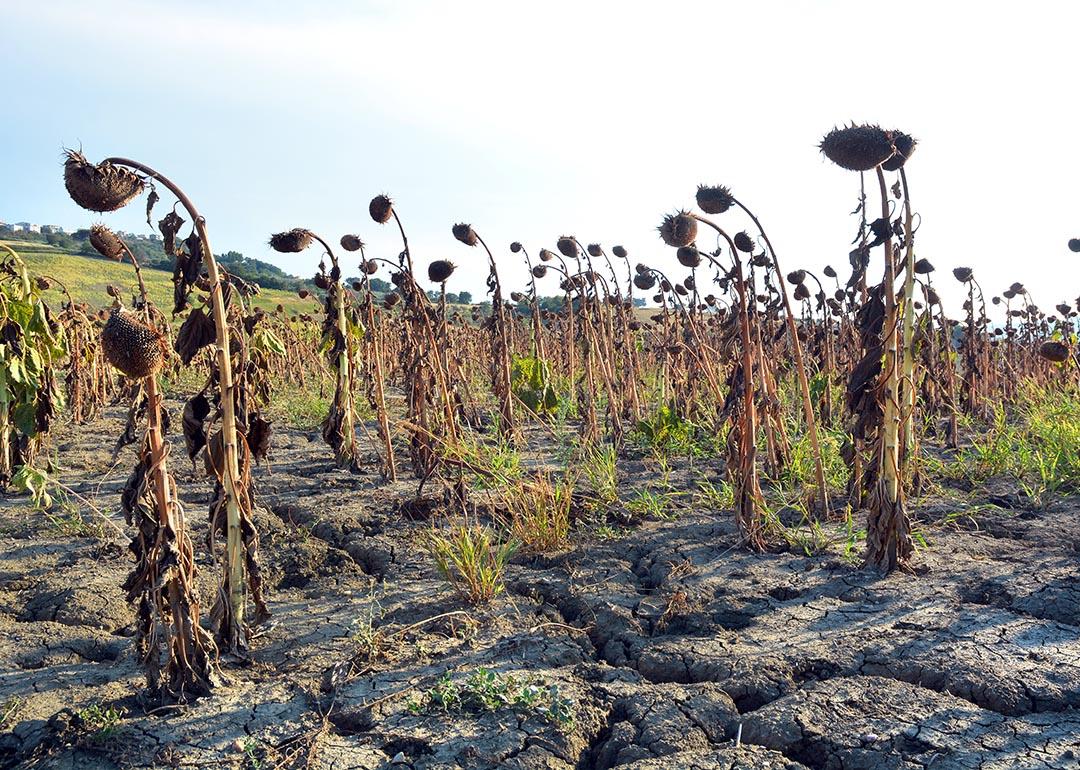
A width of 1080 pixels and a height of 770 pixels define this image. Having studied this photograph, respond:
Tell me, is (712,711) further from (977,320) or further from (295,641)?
(977,320)

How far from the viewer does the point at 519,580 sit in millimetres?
3834

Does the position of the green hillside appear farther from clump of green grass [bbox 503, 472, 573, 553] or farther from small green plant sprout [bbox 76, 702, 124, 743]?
small green plant sprout [bbox 76, 702, 124, 743]

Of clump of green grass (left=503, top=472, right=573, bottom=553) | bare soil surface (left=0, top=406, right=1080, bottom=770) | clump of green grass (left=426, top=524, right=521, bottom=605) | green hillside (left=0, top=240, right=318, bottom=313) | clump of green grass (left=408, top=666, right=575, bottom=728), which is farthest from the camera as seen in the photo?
green hillside (left=0, top=240, right=318, bottom=313)

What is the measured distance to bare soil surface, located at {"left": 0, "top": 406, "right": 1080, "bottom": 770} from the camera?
2443mm

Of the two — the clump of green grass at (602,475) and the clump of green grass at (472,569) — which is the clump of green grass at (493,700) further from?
the clump of green grass at (602,475)

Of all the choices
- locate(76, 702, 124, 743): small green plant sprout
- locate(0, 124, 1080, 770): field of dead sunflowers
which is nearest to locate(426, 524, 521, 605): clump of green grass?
locate(0, 124, 1080, 770): field of dead sunflowers

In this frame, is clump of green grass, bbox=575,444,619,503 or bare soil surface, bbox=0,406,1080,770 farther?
clump of green grass, bbox=575,444,619,503

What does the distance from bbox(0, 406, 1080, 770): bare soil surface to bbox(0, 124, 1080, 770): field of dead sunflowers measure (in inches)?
0.5

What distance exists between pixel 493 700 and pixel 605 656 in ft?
2.12

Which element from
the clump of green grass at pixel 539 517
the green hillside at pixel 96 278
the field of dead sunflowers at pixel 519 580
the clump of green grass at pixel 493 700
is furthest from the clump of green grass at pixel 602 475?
the green hillside at pixel 96 278

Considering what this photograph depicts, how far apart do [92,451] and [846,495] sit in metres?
6.32

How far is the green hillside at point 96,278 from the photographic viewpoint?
1193 inches

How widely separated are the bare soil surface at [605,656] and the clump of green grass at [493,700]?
1.0 inches

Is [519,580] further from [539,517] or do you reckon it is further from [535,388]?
[535,388]
